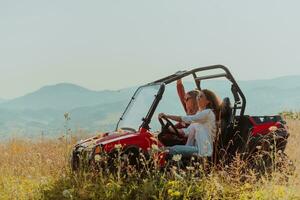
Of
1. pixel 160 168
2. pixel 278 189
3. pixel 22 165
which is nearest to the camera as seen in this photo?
pixel 278 189

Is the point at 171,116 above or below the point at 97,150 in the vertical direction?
above

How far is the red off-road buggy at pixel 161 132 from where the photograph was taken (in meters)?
7.49

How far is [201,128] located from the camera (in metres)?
7.95

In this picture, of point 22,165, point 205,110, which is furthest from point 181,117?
point 22,165

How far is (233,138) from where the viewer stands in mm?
8516

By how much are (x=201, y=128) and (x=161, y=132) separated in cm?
57

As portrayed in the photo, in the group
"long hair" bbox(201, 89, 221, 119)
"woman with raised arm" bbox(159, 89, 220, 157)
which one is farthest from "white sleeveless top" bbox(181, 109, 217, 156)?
"long hair" bbox(201, 89, 221, 119)

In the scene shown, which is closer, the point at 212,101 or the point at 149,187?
the point at 149,187

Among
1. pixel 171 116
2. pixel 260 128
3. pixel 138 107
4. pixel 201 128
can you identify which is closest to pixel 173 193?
pixel 171 116

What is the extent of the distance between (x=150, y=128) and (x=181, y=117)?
1.38 ft

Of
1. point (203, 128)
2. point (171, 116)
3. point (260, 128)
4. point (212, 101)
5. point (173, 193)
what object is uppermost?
point (212, 101)

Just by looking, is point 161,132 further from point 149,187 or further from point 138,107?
point 149,187

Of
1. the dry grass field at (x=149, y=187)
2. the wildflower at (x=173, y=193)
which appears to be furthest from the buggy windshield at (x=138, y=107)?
the wildflower at (x=173, y=193)

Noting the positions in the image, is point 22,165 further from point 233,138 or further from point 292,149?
point 292,149
